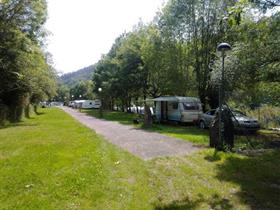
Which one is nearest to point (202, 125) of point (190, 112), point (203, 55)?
point (190, 112)

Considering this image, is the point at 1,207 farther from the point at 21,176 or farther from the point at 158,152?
the point at 158,152

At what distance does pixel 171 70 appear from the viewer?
917 inches

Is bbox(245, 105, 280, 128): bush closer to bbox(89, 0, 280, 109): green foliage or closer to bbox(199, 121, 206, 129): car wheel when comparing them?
bbox(89, 0, 280, 109): green foliage

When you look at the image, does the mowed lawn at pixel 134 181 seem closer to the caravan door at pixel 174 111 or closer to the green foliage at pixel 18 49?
the caravan door at pixel 174 111

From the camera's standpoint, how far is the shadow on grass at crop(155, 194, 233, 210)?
4.74 m

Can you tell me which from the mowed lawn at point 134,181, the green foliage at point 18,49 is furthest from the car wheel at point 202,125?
the green foliage at point 18,49

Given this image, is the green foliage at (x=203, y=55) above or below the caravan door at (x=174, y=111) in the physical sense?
above

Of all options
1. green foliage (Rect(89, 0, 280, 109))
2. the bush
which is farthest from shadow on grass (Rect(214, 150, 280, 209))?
the bush

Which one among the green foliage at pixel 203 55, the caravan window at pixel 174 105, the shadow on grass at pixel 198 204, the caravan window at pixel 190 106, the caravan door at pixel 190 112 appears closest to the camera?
the shadow on grass at pixel 198 204

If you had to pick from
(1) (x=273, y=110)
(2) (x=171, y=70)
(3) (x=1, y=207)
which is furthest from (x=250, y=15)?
(2) (x=171, y=70)

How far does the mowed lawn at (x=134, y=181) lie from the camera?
193 inches

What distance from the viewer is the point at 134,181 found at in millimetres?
6125

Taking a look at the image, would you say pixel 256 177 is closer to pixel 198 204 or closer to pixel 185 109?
pixel 198 204

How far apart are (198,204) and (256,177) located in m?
2.42
